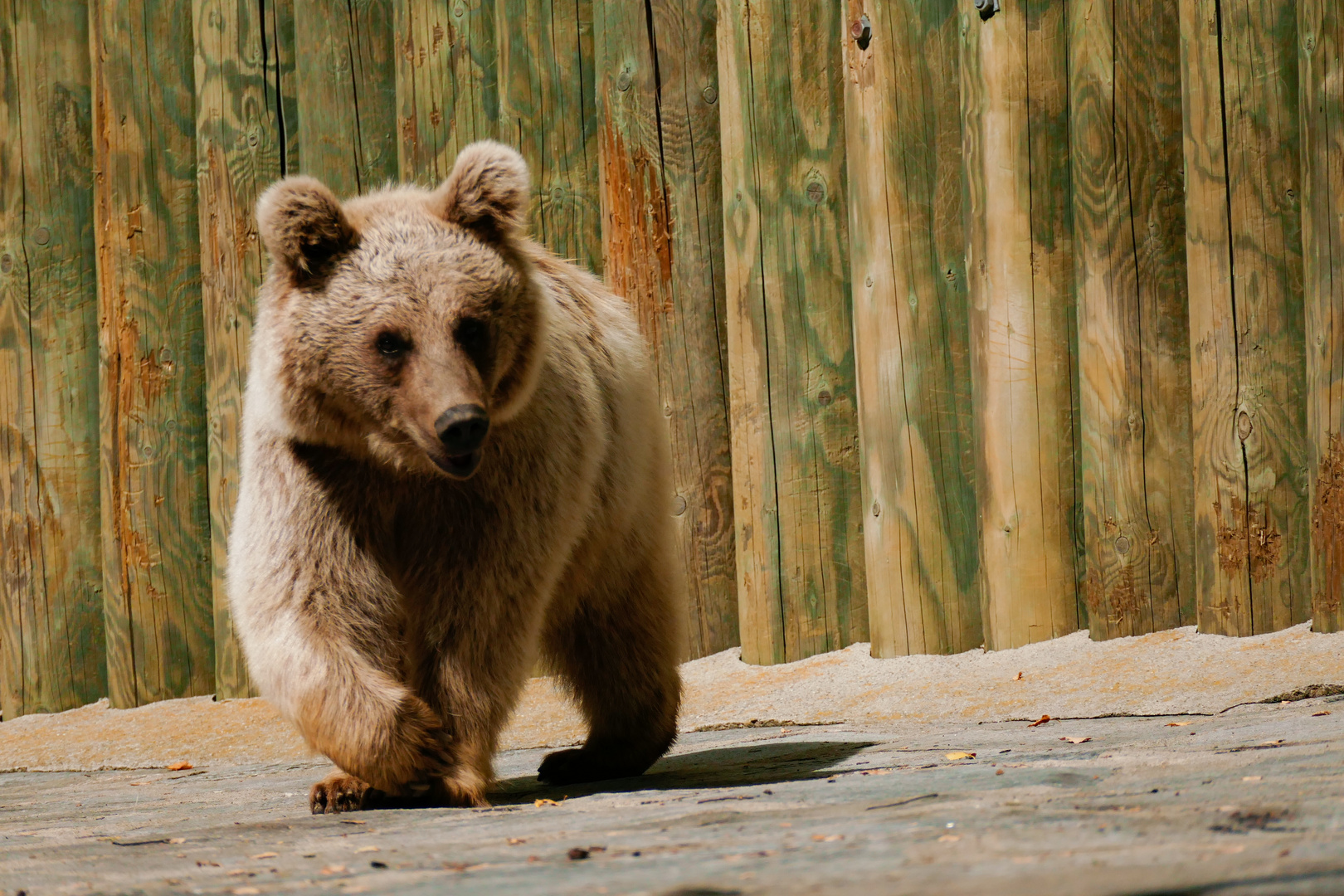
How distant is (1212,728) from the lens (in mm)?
3674

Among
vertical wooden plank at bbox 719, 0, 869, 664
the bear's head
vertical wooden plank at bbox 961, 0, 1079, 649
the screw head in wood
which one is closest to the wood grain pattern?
vertical wooden plank at bbox 719, 0, 869, 664

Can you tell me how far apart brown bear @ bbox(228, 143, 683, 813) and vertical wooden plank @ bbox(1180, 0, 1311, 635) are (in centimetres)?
221

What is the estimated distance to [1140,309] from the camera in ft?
15.9

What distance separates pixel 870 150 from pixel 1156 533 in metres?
1.72

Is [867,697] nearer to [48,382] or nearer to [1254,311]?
[1254,311]

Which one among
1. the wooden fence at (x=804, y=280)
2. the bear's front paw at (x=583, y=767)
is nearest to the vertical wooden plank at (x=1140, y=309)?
the wooden fence at (x=804, y=280)

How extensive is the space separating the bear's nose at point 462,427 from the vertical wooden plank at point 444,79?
2.57 metres

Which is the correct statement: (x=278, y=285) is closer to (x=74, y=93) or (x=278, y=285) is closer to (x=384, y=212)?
(x=384, y=212)

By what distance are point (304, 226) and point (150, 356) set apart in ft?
8.05

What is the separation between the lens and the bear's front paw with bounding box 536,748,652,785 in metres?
4.23

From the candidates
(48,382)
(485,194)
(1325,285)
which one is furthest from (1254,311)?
(48,382)

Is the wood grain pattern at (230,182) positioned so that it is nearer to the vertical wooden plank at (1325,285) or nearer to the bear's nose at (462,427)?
the bear's nose at (462,427)

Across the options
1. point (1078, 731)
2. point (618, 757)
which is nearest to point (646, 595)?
point (618, 757)

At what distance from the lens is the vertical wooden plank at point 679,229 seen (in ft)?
18.0
